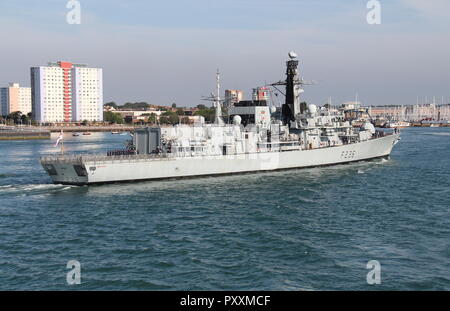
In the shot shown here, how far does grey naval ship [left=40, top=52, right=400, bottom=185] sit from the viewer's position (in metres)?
37.7

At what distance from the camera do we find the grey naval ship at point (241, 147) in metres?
37.7

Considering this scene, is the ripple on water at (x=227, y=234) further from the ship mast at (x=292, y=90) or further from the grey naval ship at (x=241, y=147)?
the ship mast at (x=292, y=90)

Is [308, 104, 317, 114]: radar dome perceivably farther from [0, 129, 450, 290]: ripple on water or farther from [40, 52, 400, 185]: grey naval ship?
[0, 129, 450, 290]: ripple on water

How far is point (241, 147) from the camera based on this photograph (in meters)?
45.2

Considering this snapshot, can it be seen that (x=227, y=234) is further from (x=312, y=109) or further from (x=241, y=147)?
(x=312, y=109)

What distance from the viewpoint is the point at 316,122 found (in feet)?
171

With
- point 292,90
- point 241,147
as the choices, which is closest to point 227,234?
point 241,147

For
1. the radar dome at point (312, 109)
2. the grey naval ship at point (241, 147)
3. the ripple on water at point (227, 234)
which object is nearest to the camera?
the ripple on water at point (227, 234)

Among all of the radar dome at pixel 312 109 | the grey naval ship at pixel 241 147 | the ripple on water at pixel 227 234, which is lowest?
the ripple on water at pixel 227 234

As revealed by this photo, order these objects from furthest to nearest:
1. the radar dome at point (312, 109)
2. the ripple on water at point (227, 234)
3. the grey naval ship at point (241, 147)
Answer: the radar dome at point (312, 109)
the grey naval ship at point (241, 147)
the ripple on water at point (227, 234)

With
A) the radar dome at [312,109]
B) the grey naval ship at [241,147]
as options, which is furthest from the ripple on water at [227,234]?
the radar dome at [312,109]

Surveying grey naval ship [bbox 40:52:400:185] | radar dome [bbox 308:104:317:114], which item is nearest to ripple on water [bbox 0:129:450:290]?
grey naval ship [bbox 40:52:400:185]

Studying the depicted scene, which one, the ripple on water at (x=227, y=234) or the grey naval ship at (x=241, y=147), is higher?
the grey naval ship at (x=241, y=147)

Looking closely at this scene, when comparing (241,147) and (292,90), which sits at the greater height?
(292,90)
